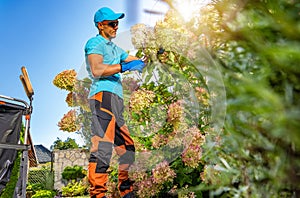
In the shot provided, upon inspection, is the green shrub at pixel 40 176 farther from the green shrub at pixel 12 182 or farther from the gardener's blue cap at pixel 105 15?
the gardener's blue cap at pixel 105 15

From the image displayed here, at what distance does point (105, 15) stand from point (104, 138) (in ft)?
3.04

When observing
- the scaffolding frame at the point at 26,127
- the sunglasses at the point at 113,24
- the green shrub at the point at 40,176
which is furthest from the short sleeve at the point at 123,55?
the green shrub at the point at 40,176

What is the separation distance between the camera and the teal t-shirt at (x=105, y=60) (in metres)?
2.78

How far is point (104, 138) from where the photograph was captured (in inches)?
108

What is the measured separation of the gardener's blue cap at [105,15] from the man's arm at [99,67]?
0.33 metres

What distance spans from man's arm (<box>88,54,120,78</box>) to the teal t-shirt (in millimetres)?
47

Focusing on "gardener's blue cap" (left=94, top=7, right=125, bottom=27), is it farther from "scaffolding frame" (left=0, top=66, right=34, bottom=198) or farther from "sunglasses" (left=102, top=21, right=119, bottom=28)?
"scaffolding frame" (left=0, top=66, right=34, bottom=198)

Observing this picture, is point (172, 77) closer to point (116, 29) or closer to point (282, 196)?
point (116, 29)

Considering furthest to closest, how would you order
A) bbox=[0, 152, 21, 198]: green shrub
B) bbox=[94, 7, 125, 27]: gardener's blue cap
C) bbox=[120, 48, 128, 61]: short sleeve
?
1. bbox=[0, 152, 21, 198]: green shrub
2. bbox=[120, 48, 128, 61]: short sleeve
3. bbox=[94, 7, 125, 27]: gardener's blue cap

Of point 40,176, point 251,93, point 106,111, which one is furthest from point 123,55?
point 40,176

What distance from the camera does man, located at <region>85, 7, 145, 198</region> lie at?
8.88 ft

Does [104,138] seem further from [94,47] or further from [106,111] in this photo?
[94,47]

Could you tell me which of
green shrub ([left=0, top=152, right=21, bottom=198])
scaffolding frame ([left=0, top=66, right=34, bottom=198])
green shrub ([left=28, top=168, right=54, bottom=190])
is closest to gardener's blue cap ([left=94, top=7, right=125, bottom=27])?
scaffolding frame ([left=0, top=66, right=34, bottom=198])

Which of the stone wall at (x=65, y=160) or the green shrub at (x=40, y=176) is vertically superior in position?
the stone wall at (x=65, y=160)
